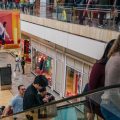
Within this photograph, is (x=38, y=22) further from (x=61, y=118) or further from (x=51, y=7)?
(x=61, y=118)

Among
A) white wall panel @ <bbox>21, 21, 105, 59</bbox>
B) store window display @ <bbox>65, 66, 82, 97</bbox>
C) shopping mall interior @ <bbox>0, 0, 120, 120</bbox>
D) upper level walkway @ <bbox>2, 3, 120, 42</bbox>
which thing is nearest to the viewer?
shopping mall interior @ <bbox>0, 0, 120, 120</bbox>

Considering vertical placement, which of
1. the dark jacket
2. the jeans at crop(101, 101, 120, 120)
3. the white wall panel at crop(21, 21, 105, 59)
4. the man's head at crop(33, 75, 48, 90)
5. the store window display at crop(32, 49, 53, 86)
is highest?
the jeans at crop(101, 101, 120, 120)

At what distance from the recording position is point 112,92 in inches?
130

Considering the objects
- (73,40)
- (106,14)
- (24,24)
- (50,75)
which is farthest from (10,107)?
(24,24)

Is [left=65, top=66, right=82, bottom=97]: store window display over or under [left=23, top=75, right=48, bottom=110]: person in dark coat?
under

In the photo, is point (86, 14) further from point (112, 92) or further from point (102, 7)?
point (112, 92)

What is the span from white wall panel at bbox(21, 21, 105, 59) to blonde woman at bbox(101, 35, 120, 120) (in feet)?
20.3

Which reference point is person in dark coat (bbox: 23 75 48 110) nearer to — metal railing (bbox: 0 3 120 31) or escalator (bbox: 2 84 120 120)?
escalator (bbox: 2 84 120 120)

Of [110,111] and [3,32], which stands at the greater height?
[110,111]

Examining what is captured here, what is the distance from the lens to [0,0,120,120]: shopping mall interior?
3.71 meters

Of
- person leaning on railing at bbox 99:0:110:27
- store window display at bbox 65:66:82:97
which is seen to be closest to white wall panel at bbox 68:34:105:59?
person leaning on railing at bbox 99:0:110:27

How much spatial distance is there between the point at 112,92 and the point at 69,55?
1314 cm

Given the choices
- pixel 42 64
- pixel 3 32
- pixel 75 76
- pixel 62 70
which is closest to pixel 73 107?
pixel 3 32

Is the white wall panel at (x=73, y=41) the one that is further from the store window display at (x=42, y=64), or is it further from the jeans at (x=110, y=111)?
the jeans at (x=110, y=111)
